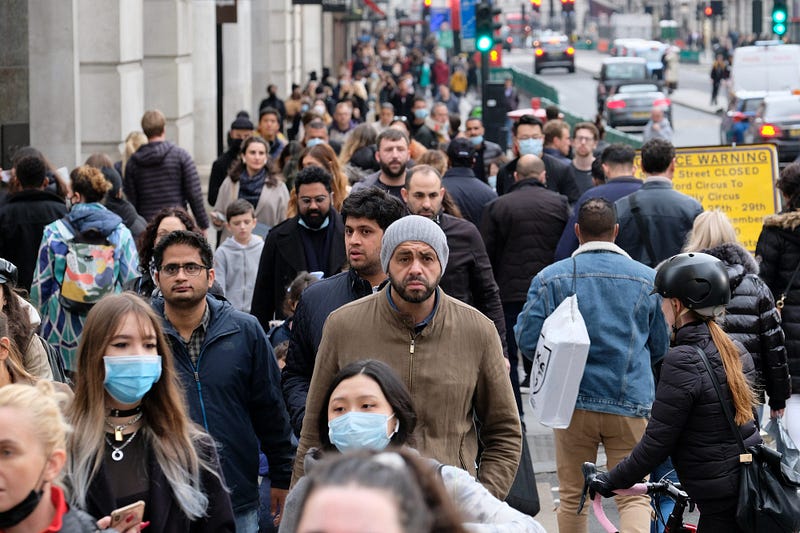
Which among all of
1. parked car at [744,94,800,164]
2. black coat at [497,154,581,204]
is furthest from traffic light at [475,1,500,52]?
parked car at [744,94,800,164]

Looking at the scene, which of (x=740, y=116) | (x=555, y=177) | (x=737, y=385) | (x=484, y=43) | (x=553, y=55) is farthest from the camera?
(x=553, y=55)

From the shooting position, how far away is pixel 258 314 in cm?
852

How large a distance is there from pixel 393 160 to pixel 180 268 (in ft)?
14.0

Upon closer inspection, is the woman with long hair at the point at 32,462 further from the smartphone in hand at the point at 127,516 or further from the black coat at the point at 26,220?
the black coat at the point at 26,220

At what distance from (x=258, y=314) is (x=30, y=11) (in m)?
7.93

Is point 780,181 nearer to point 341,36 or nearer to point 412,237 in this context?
point 412,237

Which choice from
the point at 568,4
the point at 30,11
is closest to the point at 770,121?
the point at 568,4

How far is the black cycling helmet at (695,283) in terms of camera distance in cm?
627

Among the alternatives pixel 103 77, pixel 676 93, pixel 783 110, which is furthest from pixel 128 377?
pixel 676 93

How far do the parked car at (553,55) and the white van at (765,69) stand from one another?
122ft

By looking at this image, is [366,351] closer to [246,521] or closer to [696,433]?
[246,521]

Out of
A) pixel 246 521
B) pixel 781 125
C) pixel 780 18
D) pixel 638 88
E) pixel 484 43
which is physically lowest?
pixel 246 521

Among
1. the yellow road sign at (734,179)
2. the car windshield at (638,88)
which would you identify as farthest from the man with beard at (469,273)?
the car windshield at (638,88)

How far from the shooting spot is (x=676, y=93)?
70812 mm
